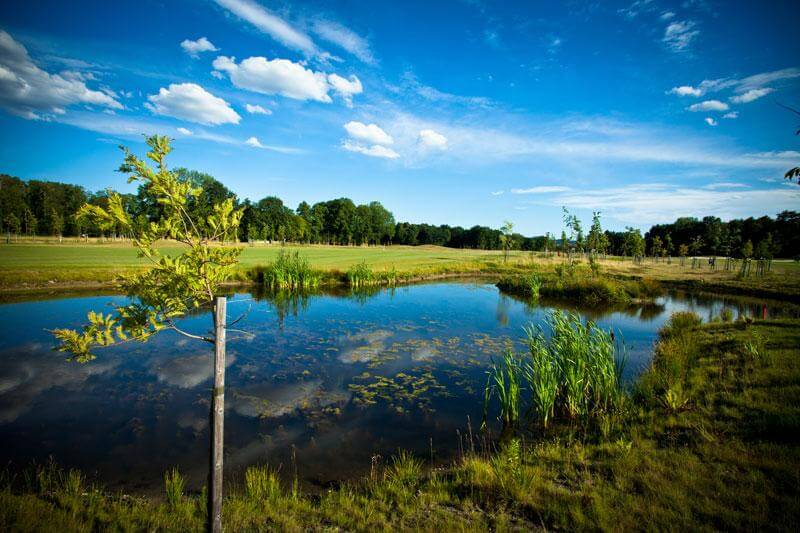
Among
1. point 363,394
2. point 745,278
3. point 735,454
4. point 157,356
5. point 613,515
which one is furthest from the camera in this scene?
point 745,278

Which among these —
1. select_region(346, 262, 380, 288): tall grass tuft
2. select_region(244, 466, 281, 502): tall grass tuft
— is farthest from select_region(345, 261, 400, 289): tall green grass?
select_region(244, 466, 281, 502): tall grass tuft

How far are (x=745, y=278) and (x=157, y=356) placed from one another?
170 ft

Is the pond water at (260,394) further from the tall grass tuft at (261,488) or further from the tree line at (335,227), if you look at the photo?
the tree line at (335,227)

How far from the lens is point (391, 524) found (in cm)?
486

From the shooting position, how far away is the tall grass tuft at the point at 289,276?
2937cm

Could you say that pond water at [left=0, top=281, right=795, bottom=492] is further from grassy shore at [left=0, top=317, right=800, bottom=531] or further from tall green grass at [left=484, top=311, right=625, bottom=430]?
tall green grass at [left=484, top=311, right=625, bottom=430]

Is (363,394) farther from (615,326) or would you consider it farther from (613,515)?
(615,326)

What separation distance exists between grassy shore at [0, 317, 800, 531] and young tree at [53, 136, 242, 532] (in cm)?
164

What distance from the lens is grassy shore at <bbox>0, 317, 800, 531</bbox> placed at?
15.3 ft

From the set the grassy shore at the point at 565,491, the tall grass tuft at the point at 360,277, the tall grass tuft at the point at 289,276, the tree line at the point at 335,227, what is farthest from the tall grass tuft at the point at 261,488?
the tree line at the point at 335,227

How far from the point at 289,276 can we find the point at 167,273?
2642cm

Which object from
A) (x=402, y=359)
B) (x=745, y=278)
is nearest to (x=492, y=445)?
(x=402, y=359)

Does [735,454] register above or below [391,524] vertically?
above

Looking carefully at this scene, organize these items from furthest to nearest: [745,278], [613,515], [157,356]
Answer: [745,278], [157,356], [613,515]
